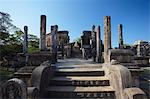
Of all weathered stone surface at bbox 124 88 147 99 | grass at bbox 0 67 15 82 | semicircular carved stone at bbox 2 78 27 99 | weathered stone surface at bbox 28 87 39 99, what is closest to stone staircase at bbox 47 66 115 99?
weathered stone surface at bbox 28 87 39 99

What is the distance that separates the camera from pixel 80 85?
7.66 meters

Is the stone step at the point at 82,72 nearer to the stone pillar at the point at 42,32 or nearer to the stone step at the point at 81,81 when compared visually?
the stone step at the point at 81,81

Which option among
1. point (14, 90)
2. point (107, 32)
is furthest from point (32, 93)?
point (107, 32)

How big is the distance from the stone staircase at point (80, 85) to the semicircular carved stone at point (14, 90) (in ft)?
5.92

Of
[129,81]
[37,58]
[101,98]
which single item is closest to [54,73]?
[37,58]

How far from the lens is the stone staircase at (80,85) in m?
6.91

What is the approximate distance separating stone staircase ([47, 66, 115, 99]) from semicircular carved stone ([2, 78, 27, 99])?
1806 mm

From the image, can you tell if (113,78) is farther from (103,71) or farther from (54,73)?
(54,73)

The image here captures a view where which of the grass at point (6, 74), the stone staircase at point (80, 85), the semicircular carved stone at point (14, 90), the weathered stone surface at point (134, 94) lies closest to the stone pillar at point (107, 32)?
the stone staircase at point (80, 85)

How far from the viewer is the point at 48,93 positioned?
23.2 ft

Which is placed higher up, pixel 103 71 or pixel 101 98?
pixel 103 71

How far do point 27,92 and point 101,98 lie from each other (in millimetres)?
2696

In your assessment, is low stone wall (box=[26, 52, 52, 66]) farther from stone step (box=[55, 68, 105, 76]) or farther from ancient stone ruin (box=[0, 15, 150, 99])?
stone step (box=[55, 68, 105, 76])

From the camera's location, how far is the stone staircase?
22.7 feet
